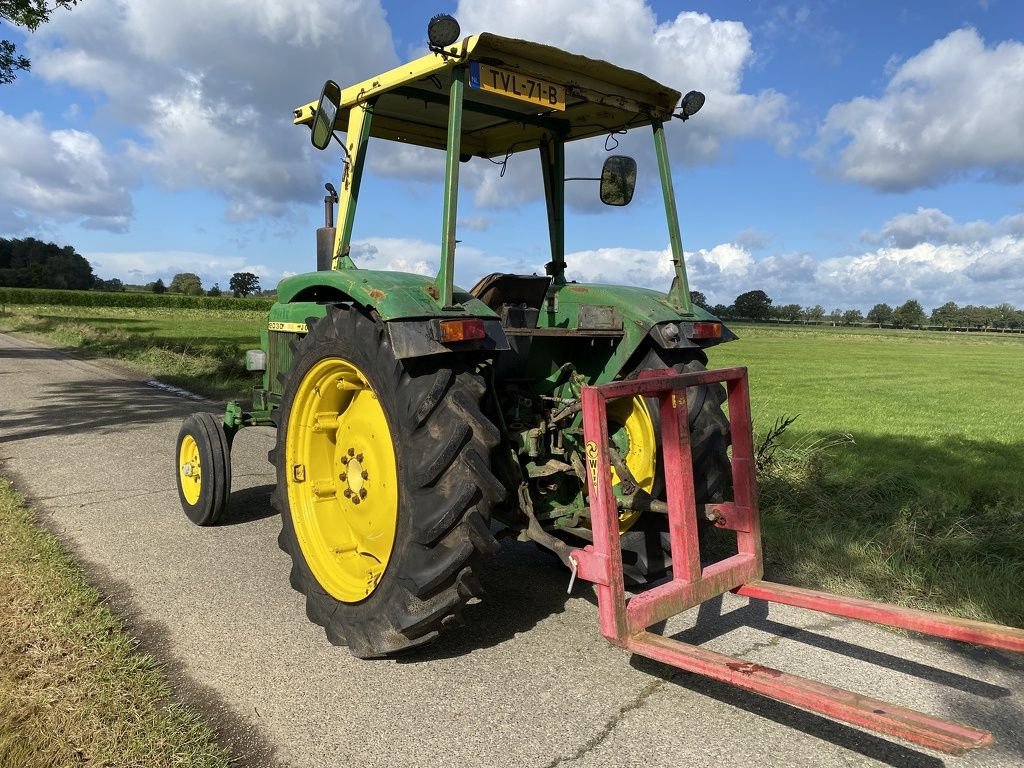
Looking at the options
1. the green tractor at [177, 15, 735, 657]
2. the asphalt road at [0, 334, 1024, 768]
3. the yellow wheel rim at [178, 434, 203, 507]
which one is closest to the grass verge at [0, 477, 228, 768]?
the asphalt road at [0, 334, 1024, 768]

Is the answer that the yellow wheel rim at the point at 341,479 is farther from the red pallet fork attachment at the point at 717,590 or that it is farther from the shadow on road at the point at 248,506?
the shadow on road at the point at 248,506

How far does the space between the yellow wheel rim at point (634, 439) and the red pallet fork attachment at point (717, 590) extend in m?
0.39

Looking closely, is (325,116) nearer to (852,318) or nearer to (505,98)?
(505,98)

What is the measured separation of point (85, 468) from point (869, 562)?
20.6 ft

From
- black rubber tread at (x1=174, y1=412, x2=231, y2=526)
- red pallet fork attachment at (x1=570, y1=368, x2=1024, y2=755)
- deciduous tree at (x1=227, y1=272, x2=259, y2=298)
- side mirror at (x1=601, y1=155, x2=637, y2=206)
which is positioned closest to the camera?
red pallet fork attachment at (x1=570, y1=368, x2=1024, y2=755)

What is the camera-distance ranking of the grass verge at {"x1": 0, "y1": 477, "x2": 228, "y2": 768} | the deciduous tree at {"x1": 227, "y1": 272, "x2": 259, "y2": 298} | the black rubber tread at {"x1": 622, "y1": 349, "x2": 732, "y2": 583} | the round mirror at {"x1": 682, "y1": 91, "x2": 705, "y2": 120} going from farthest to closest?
the deciduous tree at {"x1": 227, "y1": 272, "x2": 259, "y2": 298}
the round mirror at {"x1": 682, "y1": 91, "x2": 705, "y2": 120}
the black rubber tread at {"x1": 622, "y1": 349, "x2": 732, "y2": 583}
the grass verge at {"x1": 0, "y1": 477, "x2": 228, "y2": 768}

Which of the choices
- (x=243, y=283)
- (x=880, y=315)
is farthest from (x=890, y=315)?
(x=243, y=283)

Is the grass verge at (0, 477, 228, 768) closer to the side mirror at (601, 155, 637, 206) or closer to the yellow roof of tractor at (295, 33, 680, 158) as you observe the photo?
the yellow roof of tractor at (295, 33, 680, 158)

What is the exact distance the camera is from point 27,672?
293cm

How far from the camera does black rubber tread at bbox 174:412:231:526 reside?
4910mm

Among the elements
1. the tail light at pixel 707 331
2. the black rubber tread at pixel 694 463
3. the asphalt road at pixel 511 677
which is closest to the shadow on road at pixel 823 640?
the asphalt road at pixel 511 677

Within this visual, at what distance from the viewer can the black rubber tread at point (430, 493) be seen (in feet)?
9.48

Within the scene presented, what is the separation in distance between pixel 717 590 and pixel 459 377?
4.58ft

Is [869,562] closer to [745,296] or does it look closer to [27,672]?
[27,672]
